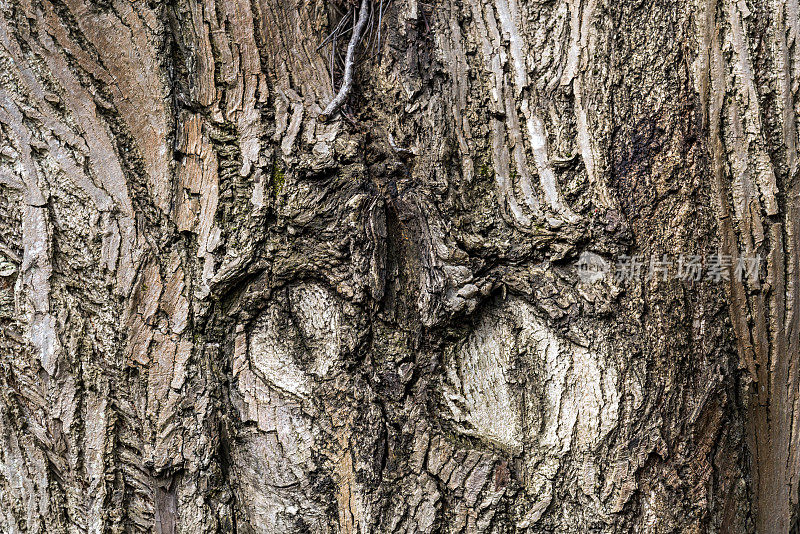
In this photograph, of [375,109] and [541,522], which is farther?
[375,109]

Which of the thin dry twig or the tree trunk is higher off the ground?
the thin dry twig

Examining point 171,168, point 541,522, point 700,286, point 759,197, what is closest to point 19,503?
point 171,168

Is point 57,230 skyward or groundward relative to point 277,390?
skyward

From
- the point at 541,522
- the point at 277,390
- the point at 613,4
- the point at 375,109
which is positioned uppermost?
the point at 613,4

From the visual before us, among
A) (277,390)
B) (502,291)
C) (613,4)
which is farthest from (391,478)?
(613,4)

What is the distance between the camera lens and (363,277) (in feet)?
4.44

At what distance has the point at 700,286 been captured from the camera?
4.55ft

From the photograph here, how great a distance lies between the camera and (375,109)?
1.46 metres

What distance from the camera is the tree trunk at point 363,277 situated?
1337mm

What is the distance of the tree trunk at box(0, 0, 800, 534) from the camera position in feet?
4.39

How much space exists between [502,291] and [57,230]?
1153mm

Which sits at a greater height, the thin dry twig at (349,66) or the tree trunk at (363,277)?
the thin dry twig at (349,66)

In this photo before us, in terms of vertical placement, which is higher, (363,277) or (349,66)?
(349,66)

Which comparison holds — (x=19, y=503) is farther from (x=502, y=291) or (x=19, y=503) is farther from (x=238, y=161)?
(x=502, y=291)
